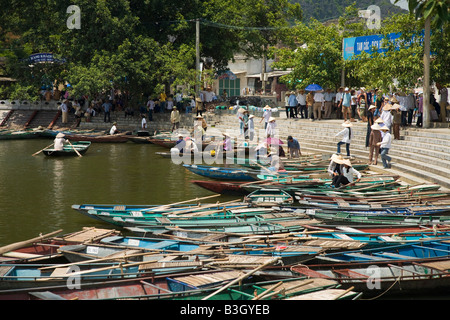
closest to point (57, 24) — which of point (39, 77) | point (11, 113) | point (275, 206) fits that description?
point (39, 77)

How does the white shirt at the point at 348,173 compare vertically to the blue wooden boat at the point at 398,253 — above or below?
above

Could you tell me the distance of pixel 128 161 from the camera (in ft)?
83.7

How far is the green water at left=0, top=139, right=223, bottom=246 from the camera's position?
1462 cm

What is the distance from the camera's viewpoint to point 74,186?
764 inches

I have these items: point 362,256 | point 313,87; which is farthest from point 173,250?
point 313,87

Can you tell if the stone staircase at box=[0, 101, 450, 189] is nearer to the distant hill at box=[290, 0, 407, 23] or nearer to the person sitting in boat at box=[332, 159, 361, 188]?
the person sitting in boat at box=[332, 159, 361, 188]

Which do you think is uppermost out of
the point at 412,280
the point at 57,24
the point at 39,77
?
the point at 57,24

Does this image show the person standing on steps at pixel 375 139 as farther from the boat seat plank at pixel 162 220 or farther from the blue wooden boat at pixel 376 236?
the boat seat plank at pixel 162 220

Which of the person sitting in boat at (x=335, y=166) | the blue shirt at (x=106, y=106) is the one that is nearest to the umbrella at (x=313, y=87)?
the blue shirt at (x=106, y=106)

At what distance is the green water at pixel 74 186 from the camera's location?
1462 centimetres

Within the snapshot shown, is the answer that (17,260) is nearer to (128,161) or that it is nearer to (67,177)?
(67,177)

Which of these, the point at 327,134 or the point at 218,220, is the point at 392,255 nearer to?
the point at 218,220

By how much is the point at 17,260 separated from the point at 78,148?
17.1m

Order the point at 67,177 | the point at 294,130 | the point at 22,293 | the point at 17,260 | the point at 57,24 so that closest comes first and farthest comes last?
the point at 22,293 < the point at 17,260 < the point at 67,177 < the point at 294,130 < the point at 57,24
